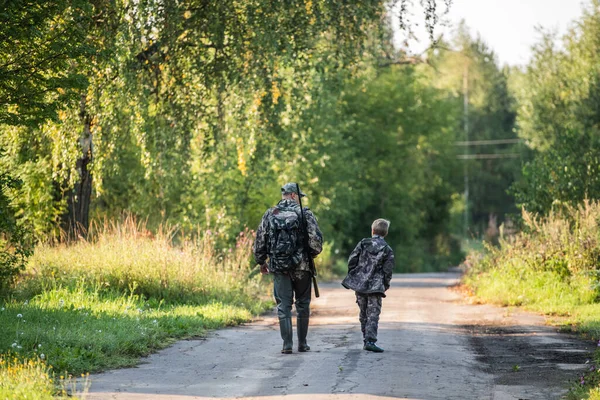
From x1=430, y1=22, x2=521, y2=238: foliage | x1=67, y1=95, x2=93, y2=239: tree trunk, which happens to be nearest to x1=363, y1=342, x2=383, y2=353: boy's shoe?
x1=67, y1=95, x2=93, y2=239: tree trunk

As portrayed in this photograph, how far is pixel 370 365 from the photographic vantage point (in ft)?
37.2

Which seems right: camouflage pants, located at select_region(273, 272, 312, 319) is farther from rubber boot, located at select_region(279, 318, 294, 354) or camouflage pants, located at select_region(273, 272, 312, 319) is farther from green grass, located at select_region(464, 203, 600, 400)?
green grass, located at select_region(464, 203, 600, 400)

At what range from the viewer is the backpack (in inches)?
501

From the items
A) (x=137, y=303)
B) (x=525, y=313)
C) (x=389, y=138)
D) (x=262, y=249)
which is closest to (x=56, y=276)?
(x=137, y=303)

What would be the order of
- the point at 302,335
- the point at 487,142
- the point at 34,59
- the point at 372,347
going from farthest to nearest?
the point at 487,142 < the point at 34,59 < the point at 302,335 < the point at 372,347

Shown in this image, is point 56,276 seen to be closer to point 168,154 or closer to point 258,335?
point 168,154

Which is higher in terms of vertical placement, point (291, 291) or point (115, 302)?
point (291, 291)

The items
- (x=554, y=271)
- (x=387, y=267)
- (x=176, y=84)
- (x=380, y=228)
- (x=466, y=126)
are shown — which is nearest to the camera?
(x=387, y=267)

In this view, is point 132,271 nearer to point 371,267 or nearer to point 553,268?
point 371,267

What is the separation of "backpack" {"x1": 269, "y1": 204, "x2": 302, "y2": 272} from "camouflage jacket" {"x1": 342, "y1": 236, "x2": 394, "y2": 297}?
2.64 feet

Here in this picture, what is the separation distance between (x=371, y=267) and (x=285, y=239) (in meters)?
1.27

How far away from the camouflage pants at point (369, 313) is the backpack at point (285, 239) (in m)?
1.11

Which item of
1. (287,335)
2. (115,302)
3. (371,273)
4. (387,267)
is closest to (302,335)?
(287,335)

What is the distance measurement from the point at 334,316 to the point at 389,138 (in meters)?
36.5
